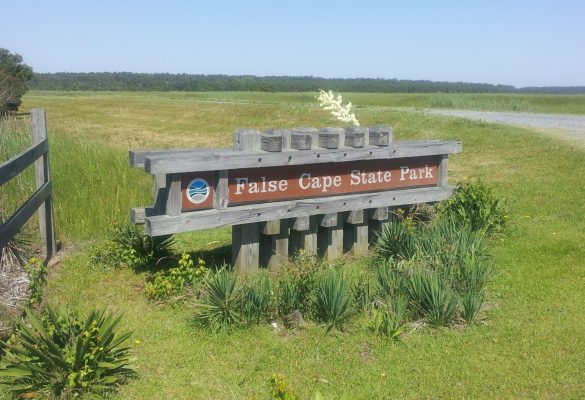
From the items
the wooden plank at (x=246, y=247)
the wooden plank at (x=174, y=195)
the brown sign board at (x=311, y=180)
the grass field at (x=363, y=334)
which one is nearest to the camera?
the grass field at (x=363, y=334)

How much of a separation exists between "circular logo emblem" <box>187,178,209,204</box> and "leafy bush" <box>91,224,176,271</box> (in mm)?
1144

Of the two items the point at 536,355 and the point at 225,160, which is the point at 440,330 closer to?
the point at 536,355

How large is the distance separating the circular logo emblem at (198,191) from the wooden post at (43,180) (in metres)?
2.53

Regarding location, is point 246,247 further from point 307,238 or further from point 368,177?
point 368,177

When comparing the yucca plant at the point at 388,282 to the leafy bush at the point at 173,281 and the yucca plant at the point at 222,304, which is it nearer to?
the yucca plant at the point at 222,304

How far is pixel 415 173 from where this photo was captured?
8.16m

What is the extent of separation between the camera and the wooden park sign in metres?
6.34

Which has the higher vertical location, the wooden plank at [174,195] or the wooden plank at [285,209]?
the wooden plank at [174,195]

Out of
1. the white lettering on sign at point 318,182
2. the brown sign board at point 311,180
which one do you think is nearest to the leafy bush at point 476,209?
the brown sign board at point 311,180

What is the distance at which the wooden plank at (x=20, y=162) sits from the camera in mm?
5641

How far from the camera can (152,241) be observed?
7.45 metres

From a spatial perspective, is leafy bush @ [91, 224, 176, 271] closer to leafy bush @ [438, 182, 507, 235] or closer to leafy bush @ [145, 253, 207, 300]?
leafy bush @ [145, 253, 207, 300]

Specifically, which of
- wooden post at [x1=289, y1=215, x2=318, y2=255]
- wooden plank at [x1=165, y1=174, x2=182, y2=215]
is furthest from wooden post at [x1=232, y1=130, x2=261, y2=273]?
wooden plank at [x1=165, y1=174, x2=182, y2=215]

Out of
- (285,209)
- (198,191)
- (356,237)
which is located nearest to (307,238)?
(285,209)
